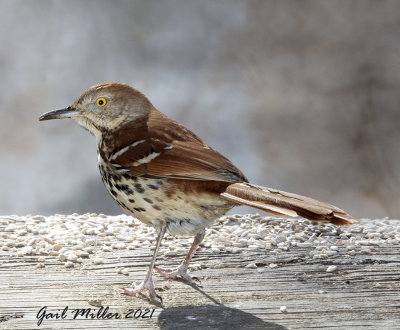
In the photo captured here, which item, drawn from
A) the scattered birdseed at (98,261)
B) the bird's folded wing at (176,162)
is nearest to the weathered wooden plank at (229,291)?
the scattered birdseed at (98,261)

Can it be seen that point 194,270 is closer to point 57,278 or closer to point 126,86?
point 57,278

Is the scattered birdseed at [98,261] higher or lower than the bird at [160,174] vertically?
lower

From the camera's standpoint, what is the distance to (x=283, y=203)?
10.0 feet

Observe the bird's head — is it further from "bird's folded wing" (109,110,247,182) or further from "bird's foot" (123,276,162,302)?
"bird's foot" (123,276,162,302)

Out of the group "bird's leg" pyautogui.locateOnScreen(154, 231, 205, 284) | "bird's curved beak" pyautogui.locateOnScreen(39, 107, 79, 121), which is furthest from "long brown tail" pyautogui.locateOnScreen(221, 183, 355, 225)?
"bird's curved beak" pyautogui.locateOnScreen(39, 107, 79, 121)

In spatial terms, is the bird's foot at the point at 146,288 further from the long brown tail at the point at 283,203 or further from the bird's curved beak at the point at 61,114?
the bird's curved beak at the point at 61,114

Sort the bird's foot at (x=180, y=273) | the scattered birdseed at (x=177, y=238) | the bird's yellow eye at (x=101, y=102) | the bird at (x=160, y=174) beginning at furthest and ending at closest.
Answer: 1. the scattered birdseed at (x=177, y=238)
2. the bird's yellow eye at (x=101, y=102)
3. the bird's foot at (x=180, y=273)
4. the bird at (x=160, y=174)

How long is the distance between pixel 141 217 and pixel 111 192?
231mm

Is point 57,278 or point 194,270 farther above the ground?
point 194,270

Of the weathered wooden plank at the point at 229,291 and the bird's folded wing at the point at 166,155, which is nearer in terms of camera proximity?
the weathered wooden plank at the point at 229,291

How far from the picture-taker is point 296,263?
3.72 meters

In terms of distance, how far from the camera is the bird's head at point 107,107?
12.2 ft

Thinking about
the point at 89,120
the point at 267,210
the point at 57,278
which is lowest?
the point at 57,278

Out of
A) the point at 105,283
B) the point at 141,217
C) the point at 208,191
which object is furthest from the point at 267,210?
the point at 105,283
